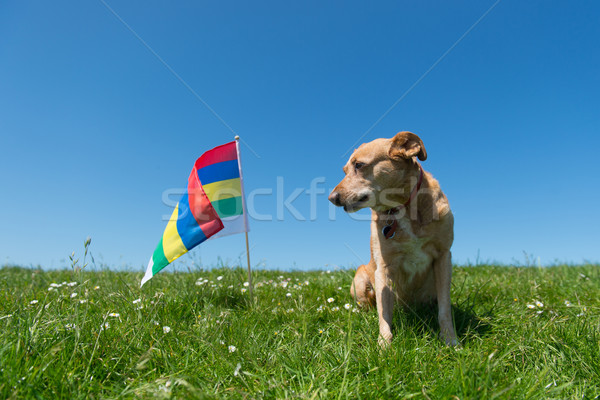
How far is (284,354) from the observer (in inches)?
117

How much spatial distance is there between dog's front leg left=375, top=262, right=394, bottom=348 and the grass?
0.43 feet

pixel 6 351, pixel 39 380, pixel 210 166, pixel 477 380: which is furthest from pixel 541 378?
pixel 210 166

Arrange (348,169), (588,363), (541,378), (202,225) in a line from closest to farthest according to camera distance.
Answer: (541,378)
(588,363)
(348,169)
(202,225)

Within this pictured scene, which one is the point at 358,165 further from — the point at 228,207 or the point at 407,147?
the point at 228,207

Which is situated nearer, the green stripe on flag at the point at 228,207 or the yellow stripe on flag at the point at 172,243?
the yellow stripe on flag at the point at 172,243

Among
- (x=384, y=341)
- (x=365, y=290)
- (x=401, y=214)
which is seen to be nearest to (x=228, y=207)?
(x=365, y=290)

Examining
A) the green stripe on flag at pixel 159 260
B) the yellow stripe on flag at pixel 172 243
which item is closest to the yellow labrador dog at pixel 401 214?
the yellow stripe on flag at pixel 172 243

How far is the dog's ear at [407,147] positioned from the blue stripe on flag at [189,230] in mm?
2959

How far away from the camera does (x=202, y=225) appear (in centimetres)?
495

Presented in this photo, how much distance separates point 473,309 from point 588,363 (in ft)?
5.05

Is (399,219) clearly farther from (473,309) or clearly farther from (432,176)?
(473,309)

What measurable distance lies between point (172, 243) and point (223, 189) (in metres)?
1.11

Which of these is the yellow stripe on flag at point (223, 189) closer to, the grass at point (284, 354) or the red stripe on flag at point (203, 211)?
the red stripe on flag at point (203, 211)

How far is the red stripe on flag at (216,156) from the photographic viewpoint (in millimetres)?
5242
